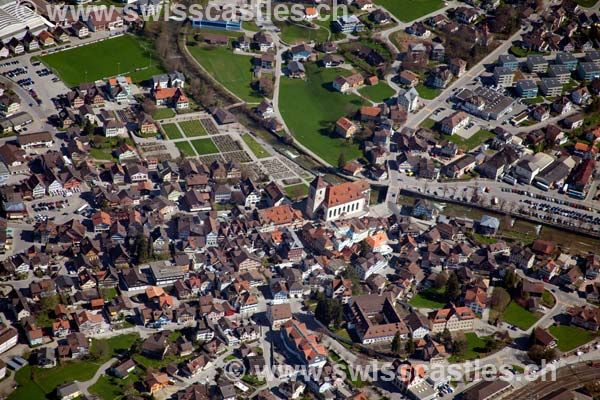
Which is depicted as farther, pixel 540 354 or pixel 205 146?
pixel 205 146

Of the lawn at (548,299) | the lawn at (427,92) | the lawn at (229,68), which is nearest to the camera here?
the lawn at (548,299)

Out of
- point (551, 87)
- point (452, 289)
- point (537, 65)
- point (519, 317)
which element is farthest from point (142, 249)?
point (537, 65)

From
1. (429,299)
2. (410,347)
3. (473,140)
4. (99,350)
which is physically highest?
(473,140)

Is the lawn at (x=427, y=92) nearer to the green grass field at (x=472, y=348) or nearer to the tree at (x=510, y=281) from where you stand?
the tree at (x=510, y=281)

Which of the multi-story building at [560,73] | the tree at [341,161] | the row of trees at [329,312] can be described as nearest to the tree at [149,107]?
the tree at [341,161]

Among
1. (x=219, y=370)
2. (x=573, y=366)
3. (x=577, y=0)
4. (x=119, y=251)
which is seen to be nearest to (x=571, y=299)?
(x=573, y=366)

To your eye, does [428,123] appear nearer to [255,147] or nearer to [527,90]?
[527,90]

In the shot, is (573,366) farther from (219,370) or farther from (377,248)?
(219,370)

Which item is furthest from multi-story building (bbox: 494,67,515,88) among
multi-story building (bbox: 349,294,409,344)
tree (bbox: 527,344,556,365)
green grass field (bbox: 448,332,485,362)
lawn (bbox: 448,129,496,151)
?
tree (bbox: 527,344,556,365)
